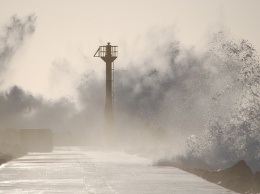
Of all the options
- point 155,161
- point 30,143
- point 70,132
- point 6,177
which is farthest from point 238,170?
point 70,132

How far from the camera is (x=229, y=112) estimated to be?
58.8 m

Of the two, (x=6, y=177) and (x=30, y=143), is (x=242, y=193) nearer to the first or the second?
(x=6, y=177)

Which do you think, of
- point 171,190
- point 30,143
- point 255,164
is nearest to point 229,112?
point 255,164

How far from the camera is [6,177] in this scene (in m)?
37.2

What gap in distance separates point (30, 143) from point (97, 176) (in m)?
57.4

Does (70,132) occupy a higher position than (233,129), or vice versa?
(70,132)

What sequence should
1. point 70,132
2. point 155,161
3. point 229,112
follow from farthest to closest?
point 70,132, point 229,112, point 155,161

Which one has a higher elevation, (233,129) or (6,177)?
(233,129)

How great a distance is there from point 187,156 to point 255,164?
7135 millimetres

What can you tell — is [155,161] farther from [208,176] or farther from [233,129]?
[208,176]

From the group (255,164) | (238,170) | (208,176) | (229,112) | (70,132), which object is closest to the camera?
(238,170)

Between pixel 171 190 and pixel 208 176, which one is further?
→ pixel 208 176

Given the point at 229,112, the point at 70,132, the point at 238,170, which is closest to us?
the point at 238,170

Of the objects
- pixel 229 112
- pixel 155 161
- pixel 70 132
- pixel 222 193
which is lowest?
pixel 222 193
